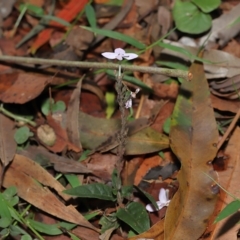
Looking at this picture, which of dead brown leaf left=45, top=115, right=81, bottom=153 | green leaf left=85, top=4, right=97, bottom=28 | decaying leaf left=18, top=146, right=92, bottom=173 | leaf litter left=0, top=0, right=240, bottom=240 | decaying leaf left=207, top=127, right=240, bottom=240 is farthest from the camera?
green leaf left=85, top=4, right=97, bottom=28

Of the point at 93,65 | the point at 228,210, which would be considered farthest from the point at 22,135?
the point at 228,210

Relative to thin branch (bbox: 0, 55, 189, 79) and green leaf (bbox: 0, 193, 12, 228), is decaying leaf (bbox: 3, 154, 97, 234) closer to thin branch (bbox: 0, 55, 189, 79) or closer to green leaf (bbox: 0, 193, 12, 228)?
green leaf (bbox: 0, 193, 12, 228)

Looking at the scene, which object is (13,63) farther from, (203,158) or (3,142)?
(203,158)

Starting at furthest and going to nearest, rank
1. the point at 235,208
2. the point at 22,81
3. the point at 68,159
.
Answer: the point at 22,81 < the point at 68,159 < the point at 235,208

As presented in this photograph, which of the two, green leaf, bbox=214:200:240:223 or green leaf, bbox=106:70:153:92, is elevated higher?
green leaf, bbox=214:200:240:223

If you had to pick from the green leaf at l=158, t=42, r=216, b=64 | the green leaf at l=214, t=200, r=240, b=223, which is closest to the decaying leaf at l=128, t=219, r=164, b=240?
the green leaf at l=214, t=200, r=240, b=223

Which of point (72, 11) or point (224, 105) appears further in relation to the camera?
point (72, 11)

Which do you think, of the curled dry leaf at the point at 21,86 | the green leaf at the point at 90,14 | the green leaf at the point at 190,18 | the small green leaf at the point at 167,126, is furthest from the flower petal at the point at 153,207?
the green leaf at the point at 90,14

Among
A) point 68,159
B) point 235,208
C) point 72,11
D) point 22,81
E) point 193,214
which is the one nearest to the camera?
point 235,208

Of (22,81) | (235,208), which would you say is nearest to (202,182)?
(235,208)
